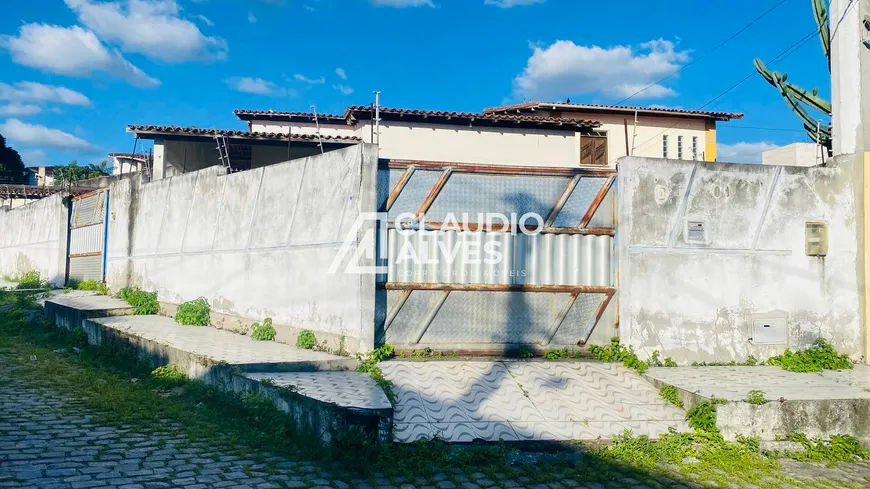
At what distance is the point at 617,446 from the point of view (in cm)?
599

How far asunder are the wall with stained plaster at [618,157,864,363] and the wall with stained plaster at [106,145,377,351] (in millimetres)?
3272

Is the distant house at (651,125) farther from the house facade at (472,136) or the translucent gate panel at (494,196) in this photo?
the translucent gate panel at (494,196)

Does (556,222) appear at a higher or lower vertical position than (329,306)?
higher

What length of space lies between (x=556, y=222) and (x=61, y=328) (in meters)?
8.86

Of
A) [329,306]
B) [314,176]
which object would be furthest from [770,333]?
[314,176]

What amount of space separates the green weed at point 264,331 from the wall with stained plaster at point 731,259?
15.2ft

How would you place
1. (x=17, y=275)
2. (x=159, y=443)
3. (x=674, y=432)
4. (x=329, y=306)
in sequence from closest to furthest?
(x=159, y=443), (x=674, y=432), (x=329, y=306), (x=17, y=275)

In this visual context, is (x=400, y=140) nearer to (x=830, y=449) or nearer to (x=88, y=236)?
(x=88, y=236)

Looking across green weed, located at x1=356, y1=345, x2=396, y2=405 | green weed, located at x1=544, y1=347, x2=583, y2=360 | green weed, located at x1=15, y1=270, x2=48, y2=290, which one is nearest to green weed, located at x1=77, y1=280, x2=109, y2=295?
green weed, located at x1=15, y1=270, x2=48, y2=290

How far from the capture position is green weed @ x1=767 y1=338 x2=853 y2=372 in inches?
322

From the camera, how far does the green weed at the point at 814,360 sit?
8.18 meters

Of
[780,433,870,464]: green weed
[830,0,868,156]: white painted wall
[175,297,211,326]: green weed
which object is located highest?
[830,0,868,156]: white painted wall

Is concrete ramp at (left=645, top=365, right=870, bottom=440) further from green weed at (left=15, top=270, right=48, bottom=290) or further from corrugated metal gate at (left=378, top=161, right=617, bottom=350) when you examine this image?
green weed at (left=15, top=270, right=48, bottom=290)

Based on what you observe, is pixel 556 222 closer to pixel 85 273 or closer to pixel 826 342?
pixel 826 342
